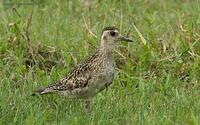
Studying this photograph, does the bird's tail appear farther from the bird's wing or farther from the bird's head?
the bird's head

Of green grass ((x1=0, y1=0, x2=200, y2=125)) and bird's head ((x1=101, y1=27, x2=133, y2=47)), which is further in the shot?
bird's head ((x1=101, y1=27, x2=133, y2=47))

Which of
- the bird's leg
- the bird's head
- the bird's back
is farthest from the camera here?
the bird's head

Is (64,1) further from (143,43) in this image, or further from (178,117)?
(178,117)

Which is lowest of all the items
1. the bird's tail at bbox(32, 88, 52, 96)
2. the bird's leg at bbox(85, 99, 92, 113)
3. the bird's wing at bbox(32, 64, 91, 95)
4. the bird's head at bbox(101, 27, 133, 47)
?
the bird's leg at bbox(85, 99, 92, 113)

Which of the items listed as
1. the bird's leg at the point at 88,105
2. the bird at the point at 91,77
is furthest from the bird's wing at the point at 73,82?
the bird's leg at the point at 88,105

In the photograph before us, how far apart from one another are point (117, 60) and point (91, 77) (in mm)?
1514

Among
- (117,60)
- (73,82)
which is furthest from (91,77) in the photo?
(117,60)

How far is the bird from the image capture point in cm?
809

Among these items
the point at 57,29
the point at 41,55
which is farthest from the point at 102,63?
the point at 57,29

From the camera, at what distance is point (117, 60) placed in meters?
9.60

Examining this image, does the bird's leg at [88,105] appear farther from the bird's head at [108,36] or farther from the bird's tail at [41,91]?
the bird's head at [108,36]

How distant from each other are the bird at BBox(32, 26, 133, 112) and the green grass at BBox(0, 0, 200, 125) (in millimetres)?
134

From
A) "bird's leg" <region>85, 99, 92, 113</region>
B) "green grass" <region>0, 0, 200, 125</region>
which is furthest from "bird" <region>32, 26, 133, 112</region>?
"green grass" <region>0, 0, 200, 125</region>

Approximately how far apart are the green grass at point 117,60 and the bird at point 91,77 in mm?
134
